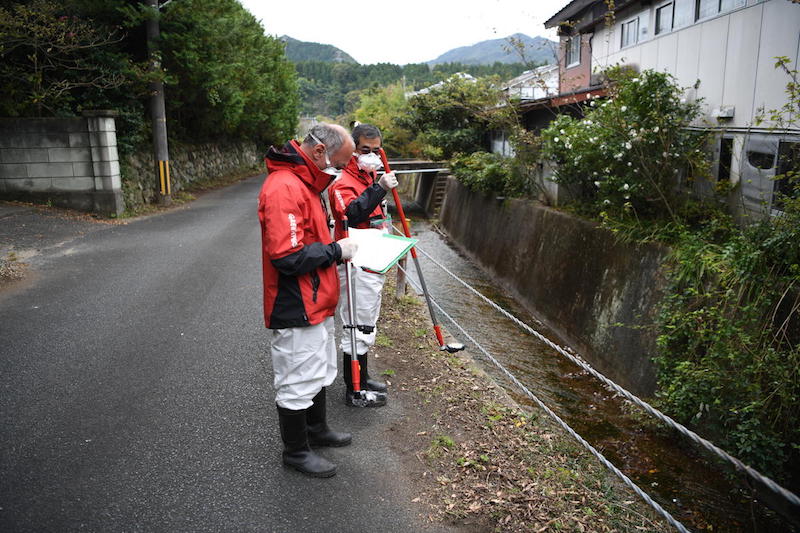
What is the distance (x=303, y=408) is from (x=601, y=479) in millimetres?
2207

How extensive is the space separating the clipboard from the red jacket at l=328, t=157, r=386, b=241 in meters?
0.19

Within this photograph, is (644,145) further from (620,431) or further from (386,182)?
(386,182)

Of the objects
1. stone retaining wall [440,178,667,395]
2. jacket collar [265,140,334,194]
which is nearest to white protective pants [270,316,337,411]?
jacket collar [265,140,334,194]

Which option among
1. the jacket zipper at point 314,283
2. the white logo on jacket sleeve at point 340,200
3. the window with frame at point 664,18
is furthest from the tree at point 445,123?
the jacket zipper at point 314,283

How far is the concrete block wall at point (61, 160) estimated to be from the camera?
13.0 meters

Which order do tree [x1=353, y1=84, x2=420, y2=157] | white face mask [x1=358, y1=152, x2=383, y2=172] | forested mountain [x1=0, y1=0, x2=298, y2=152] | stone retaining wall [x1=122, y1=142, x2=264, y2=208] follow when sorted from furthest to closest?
tree [x1=353, y1=84, x2=420, y2=157] < stone retaining wall [x1=122, y1=142, x2=264, y2=208] < forested mountain [x1=0, y1=0, x2=298, y2=152] < white face mask [x1=358, y1=152, x2=383, y2=172]

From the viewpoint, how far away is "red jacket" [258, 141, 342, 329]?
3.29 meters

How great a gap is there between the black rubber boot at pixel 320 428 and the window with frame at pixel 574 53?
1953 centimetres

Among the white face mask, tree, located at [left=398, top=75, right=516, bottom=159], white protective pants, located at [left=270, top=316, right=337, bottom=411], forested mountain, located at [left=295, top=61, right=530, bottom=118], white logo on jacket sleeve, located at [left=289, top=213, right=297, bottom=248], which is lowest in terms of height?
white protective pants, located at [left=270, top=316, right=337, bottom=411]

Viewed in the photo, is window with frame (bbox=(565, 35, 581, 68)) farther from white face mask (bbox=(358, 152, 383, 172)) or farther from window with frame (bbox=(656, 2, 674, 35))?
white face mask (bbox=(358, 152, 383, 172))

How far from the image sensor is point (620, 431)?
242 inches

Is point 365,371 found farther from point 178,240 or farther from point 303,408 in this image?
point 178,240

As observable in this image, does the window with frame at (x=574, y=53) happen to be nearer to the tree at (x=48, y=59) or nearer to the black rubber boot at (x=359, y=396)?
the tree at (x=48, y=59)

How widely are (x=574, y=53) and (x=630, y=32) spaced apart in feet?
24.9
